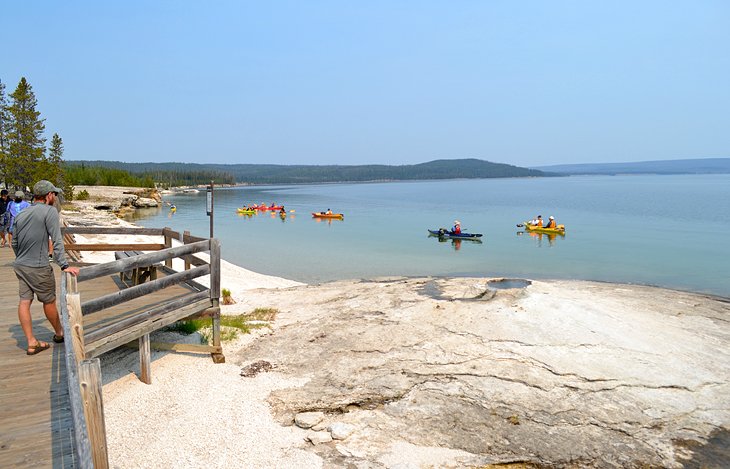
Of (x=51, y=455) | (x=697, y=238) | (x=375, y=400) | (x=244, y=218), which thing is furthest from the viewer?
(x=244, y=218)

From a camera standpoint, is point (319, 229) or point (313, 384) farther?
point (319, 229)

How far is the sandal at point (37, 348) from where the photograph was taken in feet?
20.7

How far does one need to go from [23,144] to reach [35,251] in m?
57.6

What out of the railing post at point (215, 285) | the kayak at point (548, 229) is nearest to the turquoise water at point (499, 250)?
the kayak at point (548, 229)

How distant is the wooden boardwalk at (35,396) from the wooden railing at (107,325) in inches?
10.6

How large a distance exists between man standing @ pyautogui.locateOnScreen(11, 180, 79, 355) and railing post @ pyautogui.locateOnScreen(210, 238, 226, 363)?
8.38 feet

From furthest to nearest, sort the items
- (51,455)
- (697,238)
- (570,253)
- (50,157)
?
(50,157) → (697,238) → (570,253) → (51,455)

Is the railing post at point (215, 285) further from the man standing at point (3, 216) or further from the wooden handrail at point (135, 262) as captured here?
the man standing at point (3, 216)

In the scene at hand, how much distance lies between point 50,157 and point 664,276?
75.1 metres

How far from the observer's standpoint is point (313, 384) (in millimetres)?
8547

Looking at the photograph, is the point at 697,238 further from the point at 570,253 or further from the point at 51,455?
the point at 51,455

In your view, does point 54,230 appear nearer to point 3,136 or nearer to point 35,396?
point 35,396

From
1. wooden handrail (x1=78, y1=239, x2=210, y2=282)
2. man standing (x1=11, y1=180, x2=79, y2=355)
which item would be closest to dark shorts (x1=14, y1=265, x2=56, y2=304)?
man standing (x1=11, y1=180, x2=79, y2=355)

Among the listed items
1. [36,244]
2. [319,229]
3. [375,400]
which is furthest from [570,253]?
[36,244]
